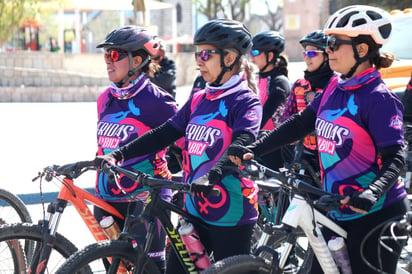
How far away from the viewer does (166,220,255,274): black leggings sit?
4.50 meters

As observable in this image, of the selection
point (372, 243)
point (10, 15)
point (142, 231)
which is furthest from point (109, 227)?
point (10, 15)

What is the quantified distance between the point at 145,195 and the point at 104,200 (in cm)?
26

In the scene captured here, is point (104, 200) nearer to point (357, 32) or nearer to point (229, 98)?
point (229, 98)

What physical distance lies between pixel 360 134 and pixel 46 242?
185 centimetres

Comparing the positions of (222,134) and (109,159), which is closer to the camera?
(222,134)

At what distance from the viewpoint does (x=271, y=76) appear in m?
7.98

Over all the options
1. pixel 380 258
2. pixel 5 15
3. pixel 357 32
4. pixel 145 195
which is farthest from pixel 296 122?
pixel 5 15

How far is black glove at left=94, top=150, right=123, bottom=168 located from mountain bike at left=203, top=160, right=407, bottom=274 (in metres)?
1.04

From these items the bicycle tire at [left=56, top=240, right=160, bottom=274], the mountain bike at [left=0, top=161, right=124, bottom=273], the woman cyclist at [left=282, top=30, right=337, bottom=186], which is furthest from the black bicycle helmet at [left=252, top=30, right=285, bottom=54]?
the bicycle tire at [left=56, top=240, right=160, bottom=274]

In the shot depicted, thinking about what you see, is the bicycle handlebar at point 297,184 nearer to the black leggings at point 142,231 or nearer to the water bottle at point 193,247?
the water bottle at point 193,247

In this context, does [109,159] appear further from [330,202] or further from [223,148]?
[330,202]

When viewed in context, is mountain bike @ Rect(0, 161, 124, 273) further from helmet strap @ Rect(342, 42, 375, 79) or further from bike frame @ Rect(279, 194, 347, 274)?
helmet strap @ Rect(342, 42, 375, 79)

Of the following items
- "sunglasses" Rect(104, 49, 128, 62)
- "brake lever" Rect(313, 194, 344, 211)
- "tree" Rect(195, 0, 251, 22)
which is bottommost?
"tree" Rect(195, 0, 251, 22)

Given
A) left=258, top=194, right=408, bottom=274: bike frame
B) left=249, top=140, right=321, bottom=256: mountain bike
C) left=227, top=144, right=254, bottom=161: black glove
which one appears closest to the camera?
left=258, top=194, right=408, bottom=274: bike frame
